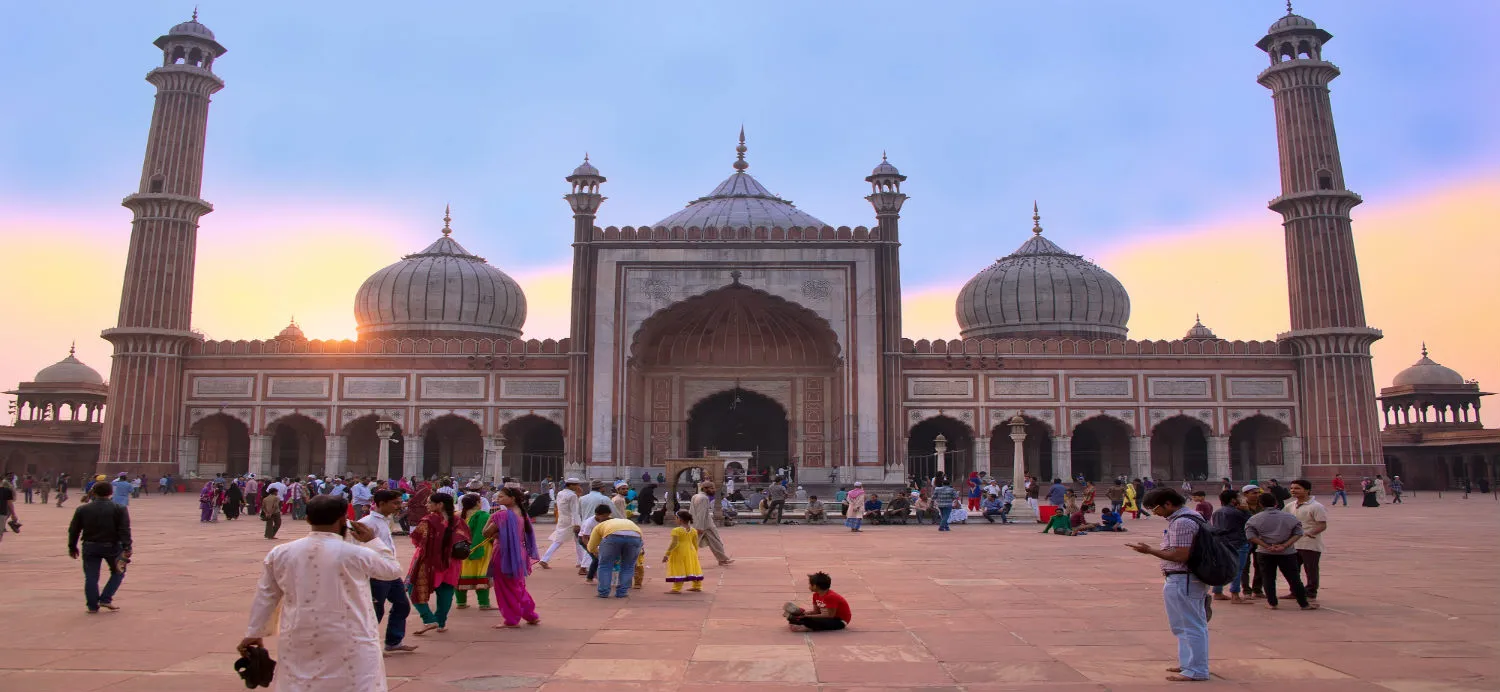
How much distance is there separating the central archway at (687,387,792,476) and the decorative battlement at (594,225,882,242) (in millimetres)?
5132

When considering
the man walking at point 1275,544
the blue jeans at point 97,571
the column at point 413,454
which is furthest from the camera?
the column at point 413,454

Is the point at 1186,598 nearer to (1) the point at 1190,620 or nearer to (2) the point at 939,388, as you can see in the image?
(1) the point at 1190,620

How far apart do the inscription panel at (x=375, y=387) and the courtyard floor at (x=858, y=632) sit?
19.0m

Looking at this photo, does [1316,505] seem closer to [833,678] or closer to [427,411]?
[833,678]

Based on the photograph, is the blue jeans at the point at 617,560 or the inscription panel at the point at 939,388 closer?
the blue jeans at the point at 617,560

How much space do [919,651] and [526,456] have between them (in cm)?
2750

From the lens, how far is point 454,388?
3069cm

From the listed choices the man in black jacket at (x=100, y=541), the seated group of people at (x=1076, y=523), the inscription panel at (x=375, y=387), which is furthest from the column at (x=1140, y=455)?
the man in black jacket at (x=100, y=541)

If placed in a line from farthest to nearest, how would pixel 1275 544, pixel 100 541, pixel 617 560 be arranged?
pixel 617 560, pixel 1275 544, pixel 100 541

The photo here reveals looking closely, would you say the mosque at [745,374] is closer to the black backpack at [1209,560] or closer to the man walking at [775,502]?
the man walking at [775,502]

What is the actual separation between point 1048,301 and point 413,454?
2114 centimetres

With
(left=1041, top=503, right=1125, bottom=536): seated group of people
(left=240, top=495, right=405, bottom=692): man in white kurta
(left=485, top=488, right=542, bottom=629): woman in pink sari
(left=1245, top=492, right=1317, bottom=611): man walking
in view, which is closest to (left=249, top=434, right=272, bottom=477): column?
(left=1041, top=503, right=1125, bottom=536): seated group of people

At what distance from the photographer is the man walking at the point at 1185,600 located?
5.44 m

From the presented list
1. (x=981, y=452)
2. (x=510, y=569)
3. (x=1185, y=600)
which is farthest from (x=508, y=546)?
(x=981, y=452)
